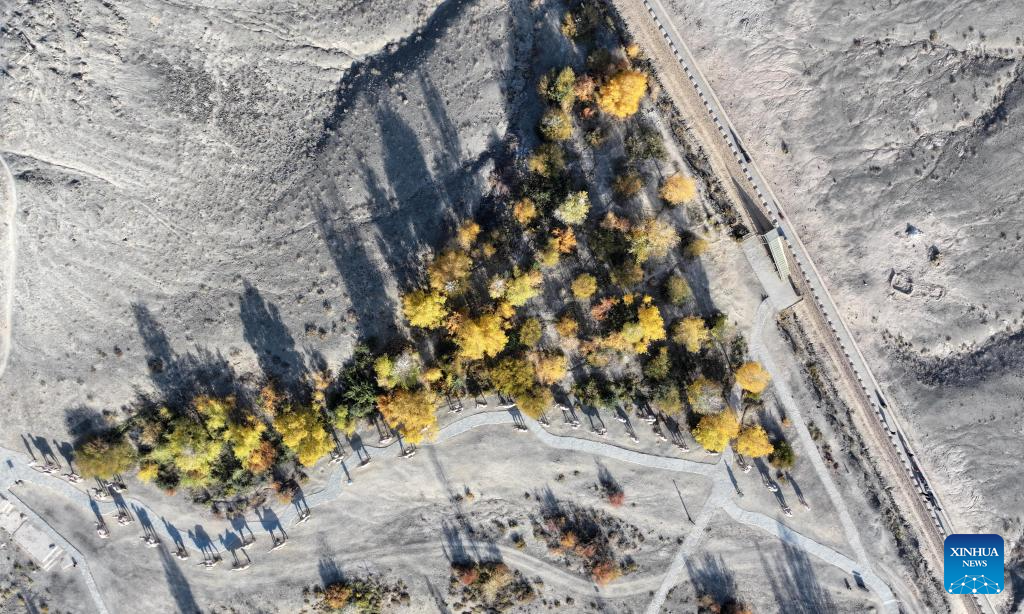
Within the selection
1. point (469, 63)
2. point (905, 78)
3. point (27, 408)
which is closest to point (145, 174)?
point (27, 408)

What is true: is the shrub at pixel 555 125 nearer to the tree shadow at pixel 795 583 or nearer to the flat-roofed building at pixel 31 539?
the tree shadow at pixel 795 583

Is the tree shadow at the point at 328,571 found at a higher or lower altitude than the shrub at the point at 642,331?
lower

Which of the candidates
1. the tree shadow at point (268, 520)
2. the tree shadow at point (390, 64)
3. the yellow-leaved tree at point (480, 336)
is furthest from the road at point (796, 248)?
the tree shadow at point (268, 520)

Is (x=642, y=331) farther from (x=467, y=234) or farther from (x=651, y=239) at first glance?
(x=467, y=234)

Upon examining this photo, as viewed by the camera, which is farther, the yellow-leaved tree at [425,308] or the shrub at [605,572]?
the shrub at [605,572]

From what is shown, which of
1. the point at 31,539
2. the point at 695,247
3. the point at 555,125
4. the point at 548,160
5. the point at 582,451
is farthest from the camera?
the point at 31,539

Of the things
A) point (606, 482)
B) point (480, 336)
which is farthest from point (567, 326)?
point (606, 482)

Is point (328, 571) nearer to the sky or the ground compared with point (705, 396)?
nearer to the ground

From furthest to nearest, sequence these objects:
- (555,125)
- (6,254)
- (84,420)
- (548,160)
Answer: (84,420)
(548,160)
(6,254)
(555,125)
